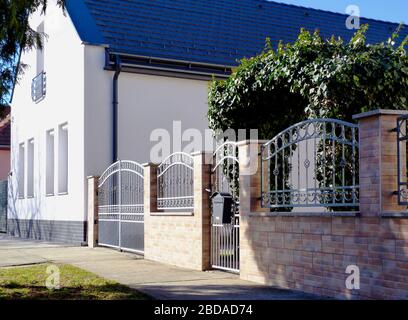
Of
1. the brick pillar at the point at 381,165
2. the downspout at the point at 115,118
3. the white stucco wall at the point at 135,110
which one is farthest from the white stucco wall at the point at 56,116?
the brick pillar at the point at 381,165

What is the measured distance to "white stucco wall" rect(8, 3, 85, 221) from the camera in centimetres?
1743

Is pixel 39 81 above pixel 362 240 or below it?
above

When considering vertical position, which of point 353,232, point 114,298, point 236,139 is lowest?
point 114,298

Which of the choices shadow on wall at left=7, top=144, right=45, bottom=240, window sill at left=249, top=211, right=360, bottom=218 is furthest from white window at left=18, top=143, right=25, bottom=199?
window sill at left=249, top=211, right=360, bottom=218

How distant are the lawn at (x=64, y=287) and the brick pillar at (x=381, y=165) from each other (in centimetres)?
305

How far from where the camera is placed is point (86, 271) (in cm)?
1106

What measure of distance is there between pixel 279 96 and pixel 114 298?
5.52m

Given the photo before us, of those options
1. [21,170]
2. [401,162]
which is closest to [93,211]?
[21,170]

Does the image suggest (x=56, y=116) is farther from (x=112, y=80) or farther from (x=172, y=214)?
(x=172, y=214)

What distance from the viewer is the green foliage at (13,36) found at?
336 inches

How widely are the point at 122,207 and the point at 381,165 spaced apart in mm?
8904

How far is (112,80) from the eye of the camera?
1730 centimetres

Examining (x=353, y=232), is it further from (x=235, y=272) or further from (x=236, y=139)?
(x=236, y=139)
